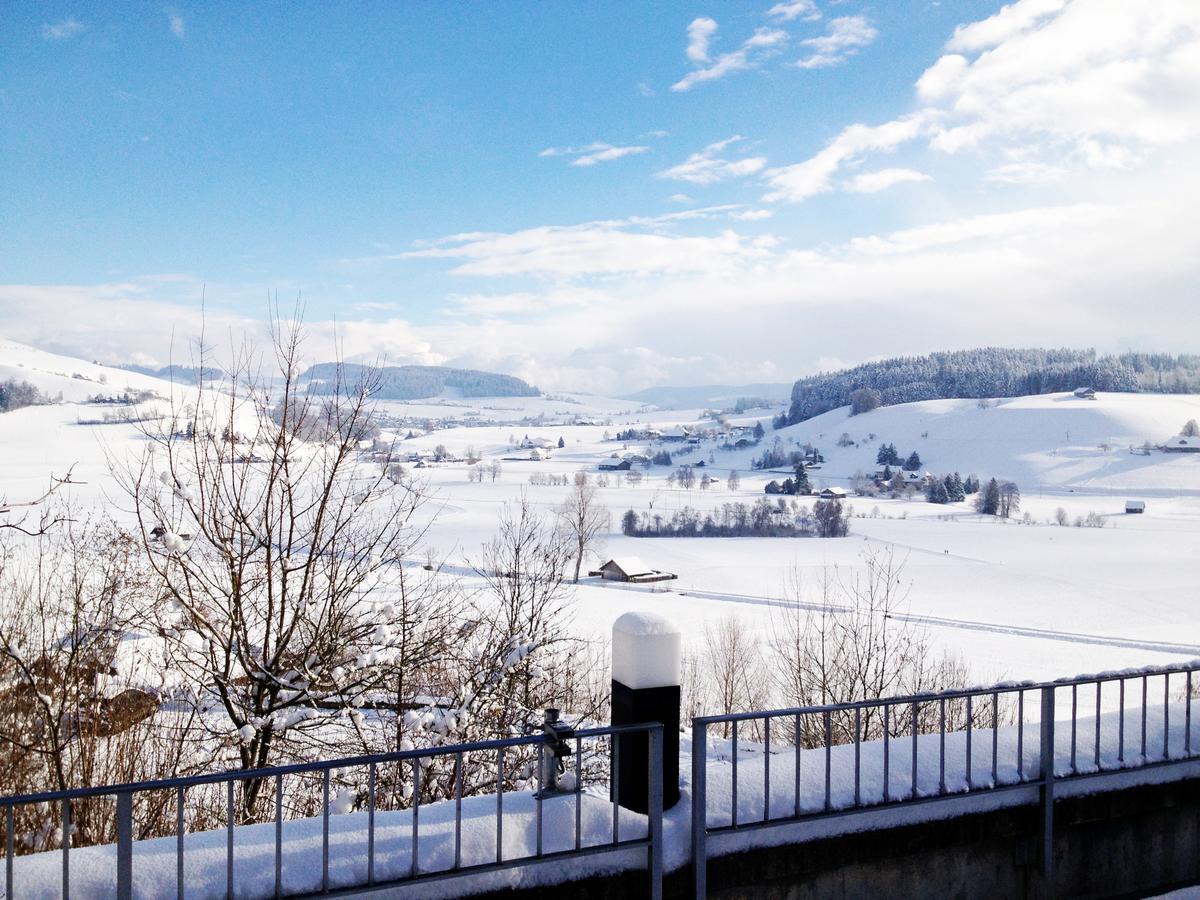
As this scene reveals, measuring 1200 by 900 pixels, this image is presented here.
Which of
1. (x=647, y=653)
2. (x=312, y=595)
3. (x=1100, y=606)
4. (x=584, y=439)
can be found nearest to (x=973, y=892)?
(x=647, y=653)

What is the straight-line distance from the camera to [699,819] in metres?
3.57

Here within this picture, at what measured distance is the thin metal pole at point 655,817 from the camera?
3492mm

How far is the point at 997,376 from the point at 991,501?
67679 mm

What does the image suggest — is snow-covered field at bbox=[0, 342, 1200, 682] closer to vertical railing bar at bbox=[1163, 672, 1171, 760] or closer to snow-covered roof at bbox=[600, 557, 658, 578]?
snow-covered roof at bbox=[600, 557, 658, 578]

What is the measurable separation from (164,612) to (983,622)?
3062cm

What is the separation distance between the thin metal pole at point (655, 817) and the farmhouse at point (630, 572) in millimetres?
38567

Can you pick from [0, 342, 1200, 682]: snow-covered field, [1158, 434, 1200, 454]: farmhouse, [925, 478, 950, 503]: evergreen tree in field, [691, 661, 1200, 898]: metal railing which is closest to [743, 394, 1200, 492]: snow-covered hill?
[0, 342, 1200, 682]: snow-covered field

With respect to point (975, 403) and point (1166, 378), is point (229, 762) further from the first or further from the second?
point (1166, 378)

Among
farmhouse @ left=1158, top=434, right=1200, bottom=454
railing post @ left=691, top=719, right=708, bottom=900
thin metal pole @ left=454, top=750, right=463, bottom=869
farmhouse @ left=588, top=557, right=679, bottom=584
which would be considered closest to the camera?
thin metal pole @ left=454, top=750, right=463, bottom=869

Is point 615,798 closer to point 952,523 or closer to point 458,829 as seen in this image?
point 458,829

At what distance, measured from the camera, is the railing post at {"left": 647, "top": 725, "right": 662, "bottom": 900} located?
349 centimetres

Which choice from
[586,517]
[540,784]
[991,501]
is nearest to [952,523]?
[991,501]

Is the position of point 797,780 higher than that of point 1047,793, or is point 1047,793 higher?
point 797,780

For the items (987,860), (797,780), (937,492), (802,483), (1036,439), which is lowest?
(937,492)
